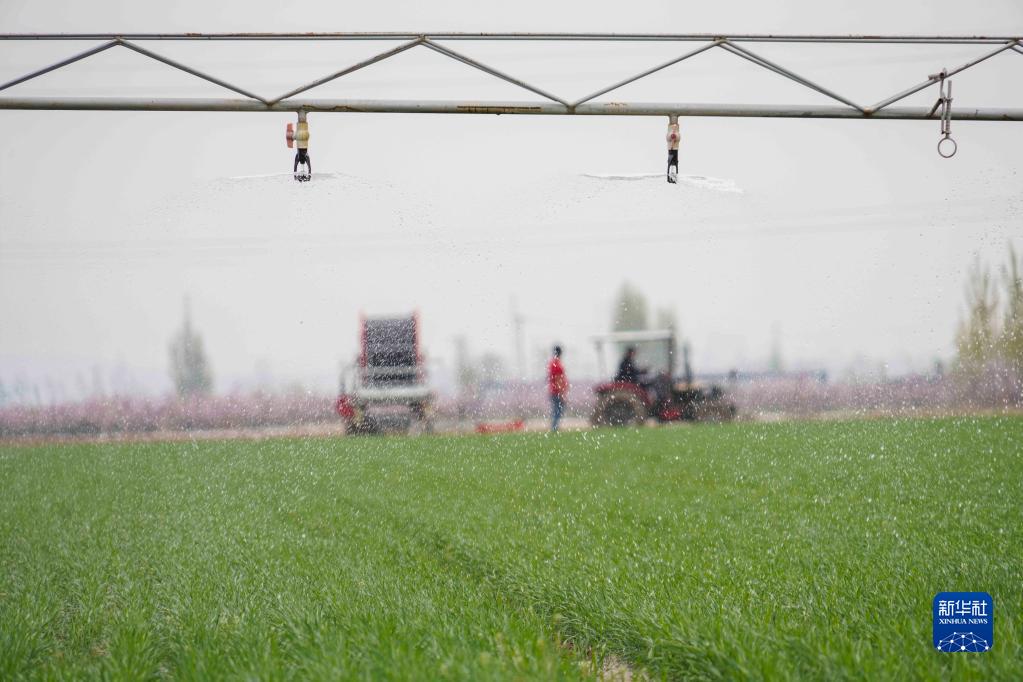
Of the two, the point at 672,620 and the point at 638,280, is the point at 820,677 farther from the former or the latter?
the point at 638,280

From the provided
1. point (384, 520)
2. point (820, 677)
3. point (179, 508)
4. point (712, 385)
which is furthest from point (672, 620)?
point (179, 508)

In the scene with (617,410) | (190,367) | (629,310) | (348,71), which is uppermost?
(348,71)

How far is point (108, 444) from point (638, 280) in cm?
366

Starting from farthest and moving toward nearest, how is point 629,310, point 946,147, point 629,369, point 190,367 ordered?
point 629,310, point 629,369, point 946,147, point 190,367

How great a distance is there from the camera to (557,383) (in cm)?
532

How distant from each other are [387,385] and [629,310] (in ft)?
5.89

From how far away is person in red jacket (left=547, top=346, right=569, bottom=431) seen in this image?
5273mm

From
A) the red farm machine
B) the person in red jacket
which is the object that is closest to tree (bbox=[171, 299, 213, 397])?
the red farm machine

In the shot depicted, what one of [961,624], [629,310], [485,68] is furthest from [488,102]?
[961,624]

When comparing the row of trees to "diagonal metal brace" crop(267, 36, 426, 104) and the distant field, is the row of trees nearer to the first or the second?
the distant field

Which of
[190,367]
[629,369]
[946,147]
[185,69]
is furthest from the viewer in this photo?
[629,369]

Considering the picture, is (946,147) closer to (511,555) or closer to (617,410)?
(617,410)

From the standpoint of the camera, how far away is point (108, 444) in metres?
5.72

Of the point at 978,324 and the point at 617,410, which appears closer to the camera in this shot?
the point at 617,410
